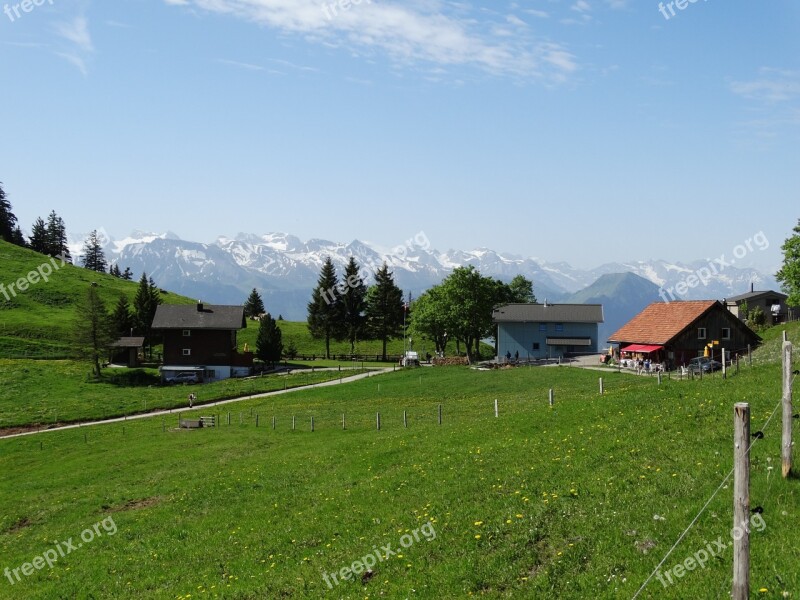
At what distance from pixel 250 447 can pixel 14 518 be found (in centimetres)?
1431

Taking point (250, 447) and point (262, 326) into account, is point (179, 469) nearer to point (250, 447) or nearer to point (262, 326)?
point (250, 447)

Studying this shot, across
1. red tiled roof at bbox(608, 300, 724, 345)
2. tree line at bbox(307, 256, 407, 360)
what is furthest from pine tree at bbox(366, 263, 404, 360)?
red tiled roof at bbox(608, 300, 724, 345)

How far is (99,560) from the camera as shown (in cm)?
2048

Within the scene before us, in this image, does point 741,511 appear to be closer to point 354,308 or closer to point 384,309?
point 384,309

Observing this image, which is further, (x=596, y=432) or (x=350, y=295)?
(x=350, y=295)

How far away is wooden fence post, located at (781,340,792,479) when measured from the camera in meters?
13.4

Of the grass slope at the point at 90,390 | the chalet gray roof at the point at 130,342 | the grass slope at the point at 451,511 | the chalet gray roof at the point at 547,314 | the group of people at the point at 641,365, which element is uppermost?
the chalet gray roof at the point at 547,314

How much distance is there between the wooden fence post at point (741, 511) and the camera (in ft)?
28.2

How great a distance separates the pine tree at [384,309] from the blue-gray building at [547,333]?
30.6m

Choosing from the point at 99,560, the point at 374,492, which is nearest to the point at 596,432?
the point at 374,492

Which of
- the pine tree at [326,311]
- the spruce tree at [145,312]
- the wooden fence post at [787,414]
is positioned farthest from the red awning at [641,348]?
the spruce tree at [145,312]

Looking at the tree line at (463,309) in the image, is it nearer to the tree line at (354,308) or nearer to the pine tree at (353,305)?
the tree line at (354,308)

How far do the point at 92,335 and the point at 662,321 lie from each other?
78.2 meters

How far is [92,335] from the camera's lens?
9481 cm
